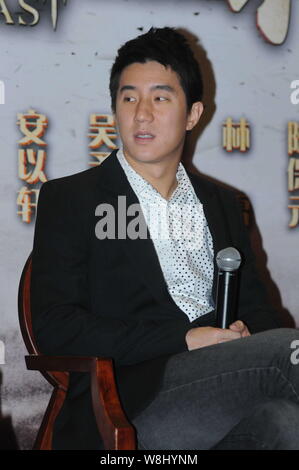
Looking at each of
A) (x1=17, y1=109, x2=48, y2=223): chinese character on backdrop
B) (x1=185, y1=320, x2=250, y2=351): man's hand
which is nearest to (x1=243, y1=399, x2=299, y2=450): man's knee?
(x1=185, y1=320, x2=250, y2=351): man's hand

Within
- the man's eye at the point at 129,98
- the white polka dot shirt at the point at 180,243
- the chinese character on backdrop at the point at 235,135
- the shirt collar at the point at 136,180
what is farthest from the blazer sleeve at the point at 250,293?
the chinese character on backdrop at the point at 235,135

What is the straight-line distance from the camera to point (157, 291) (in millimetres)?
1855

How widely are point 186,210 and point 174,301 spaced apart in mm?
323

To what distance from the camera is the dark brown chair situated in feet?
4.90

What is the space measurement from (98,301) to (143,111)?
540 millimetres

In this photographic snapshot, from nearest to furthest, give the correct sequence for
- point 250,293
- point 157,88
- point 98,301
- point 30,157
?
point 98,301 < point 157,88 < point 250,293 < point 30,157

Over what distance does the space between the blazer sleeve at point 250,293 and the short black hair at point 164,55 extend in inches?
16.9

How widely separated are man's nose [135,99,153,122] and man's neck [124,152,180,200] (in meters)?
0.15

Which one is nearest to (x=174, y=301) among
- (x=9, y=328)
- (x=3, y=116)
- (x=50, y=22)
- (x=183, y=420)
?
(x=183, y=420)

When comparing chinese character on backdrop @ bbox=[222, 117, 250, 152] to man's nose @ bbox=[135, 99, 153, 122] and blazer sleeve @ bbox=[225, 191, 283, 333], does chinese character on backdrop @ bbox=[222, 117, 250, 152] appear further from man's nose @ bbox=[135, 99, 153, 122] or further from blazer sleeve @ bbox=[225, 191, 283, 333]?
man's nose @ bbox=[135, 99, 153, 122]

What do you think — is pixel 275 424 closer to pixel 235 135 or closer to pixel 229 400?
pixel 229 400

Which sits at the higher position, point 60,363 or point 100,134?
point 100,134

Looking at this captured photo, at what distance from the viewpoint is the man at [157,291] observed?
1.55 m

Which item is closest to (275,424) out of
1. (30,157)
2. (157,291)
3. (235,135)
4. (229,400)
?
(229,400)
